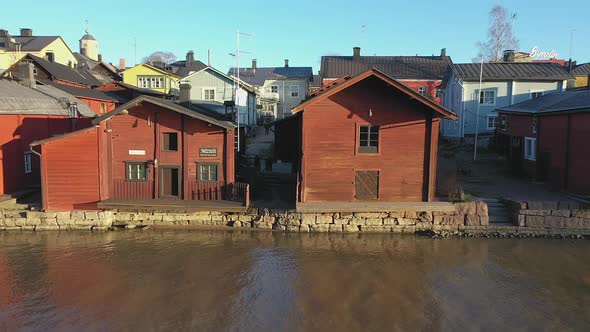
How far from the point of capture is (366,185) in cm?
1881

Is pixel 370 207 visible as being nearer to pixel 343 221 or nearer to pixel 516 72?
pixel 343 221

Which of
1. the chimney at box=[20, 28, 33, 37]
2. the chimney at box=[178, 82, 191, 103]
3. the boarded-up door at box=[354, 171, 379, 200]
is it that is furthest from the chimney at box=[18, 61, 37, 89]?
the chimney at box=[20, 28, 33, 37]

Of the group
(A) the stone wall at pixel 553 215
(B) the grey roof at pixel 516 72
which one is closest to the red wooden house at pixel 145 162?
(A) the stone wall at pixel 553 215

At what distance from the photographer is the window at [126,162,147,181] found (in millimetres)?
19516

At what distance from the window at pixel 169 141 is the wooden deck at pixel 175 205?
2.46m

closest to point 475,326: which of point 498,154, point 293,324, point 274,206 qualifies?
point 293,324

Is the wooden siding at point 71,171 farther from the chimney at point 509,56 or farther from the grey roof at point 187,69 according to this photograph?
the chimney at point 509,56

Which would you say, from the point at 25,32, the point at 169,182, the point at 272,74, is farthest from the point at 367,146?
the point at 25,32

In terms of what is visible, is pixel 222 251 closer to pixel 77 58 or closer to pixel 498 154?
pixel 498 154

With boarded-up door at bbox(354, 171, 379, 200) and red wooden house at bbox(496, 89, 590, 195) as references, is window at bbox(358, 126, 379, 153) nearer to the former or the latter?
boarded-up door at bbox(354, 171, 379, 200)

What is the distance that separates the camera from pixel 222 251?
16391mm

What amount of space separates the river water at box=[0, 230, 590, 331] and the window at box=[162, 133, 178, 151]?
3.68 meters

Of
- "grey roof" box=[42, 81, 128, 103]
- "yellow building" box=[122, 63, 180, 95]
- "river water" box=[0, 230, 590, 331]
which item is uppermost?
"yellow building" box=[122, 63, 180, 95]

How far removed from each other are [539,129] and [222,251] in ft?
58.5
